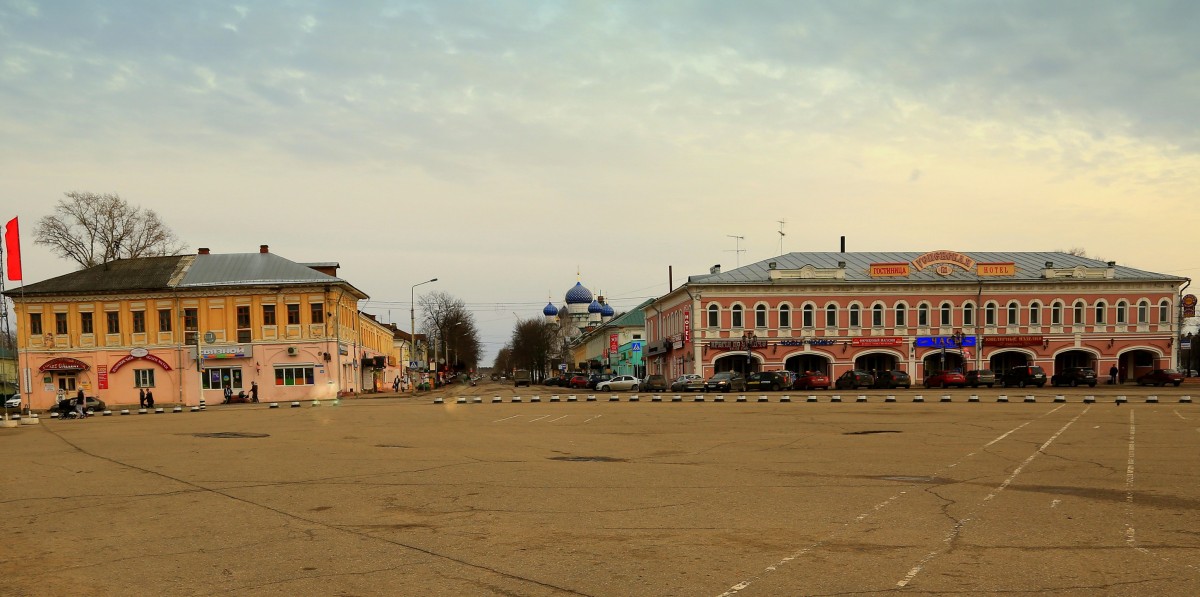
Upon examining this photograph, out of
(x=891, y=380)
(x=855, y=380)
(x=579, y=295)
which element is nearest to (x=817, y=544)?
(x=855, y=380)

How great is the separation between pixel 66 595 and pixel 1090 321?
237ft

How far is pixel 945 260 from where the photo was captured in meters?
69.8

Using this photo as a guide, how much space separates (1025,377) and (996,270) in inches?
550

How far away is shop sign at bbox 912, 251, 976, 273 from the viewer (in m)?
69.6

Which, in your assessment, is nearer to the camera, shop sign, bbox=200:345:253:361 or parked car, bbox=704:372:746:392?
parked car, bbox=704:372:746:392

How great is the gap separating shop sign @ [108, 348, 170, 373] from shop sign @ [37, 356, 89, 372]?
5.46 feet

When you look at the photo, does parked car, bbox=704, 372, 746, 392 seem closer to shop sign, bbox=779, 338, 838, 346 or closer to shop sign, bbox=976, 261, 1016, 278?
shop sign, bbox=779, 338, 838, 346

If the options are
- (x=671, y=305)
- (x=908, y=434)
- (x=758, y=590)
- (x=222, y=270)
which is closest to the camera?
(x=758, y=590)

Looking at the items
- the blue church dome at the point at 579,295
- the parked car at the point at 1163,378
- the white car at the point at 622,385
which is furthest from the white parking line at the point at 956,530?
the blue church dome at the point at 579,295

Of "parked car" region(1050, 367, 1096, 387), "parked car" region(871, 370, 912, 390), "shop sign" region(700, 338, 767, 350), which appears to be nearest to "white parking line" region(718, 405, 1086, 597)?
"parked car" region(871, 370, 912, 390)

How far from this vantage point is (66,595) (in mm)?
7441

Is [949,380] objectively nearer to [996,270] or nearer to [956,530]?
[996,270]

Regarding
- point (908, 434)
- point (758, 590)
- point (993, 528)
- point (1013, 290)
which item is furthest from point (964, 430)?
point (1013, 290)

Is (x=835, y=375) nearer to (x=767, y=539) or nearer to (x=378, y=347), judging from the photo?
(x=378, y=347)
